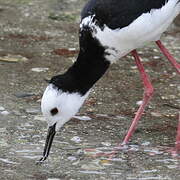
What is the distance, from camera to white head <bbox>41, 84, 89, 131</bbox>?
244 inches

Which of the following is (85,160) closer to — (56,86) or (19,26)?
(56,86)

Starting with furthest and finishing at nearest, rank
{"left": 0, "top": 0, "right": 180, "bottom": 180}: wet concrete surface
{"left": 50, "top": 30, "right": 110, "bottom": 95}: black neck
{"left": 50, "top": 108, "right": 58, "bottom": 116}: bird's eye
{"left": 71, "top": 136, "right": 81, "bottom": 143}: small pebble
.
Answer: {"left": 71, "top": 136, "right": 81, "bottom": 143}: small pebble
{"left": 50, "top": 30, "right": 110, "bottom": 95}: black neck
{"left": 50, "top": 108, "right": 58, "bottom": 116}: bird's eye
{"left": 0, "top": 0, "right": 180, "bottom": 180}: wet concrete surface

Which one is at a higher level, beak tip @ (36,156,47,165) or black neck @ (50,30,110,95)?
black neck @ (50,30,110,95)

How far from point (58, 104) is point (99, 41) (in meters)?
0.71

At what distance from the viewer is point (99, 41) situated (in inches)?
251

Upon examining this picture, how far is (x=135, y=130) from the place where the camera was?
7.09m

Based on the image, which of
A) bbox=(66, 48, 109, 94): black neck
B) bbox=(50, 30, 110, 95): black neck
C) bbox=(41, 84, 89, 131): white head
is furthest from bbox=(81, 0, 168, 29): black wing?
bbox=(41, 84, 89, 131): white head

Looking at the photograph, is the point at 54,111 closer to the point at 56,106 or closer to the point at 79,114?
the point at 56,106

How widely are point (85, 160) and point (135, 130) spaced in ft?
3.07

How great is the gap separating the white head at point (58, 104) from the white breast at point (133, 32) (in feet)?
1.75

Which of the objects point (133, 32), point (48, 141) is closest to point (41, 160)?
point (48, 141)

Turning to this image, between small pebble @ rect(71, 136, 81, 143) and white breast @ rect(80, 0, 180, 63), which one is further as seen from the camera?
small pebble @ rect(71, 136, 81, 143)

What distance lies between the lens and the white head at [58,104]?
621 cm

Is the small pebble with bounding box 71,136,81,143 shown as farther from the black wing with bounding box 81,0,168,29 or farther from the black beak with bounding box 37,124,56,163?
the black wing with bounding box 81,0,168,29
